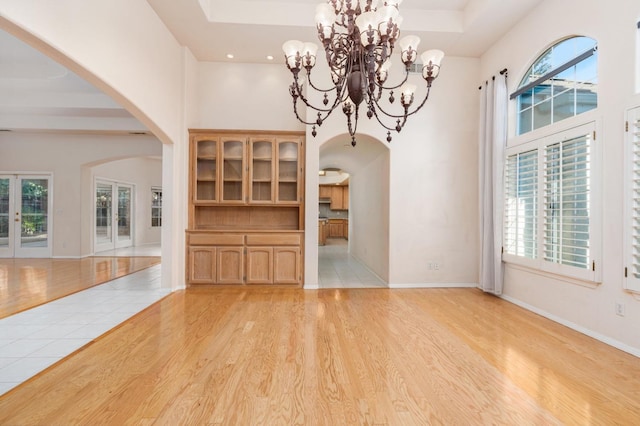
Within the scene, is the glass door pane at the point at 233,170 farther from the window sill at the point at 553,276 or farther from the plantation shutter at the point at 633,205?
the plantation shutter at the point at 633,205

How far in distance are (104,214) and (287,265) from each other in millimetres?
7043

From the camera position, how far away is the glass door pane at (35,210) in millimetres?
7461

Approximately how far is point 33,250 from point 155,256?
297cm

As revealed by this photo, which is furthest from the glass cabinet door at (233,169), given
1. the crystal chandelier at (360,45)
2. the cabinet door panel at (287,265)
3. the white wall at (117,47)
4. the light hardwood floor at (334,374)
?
the crystal chandelier at (360,45)

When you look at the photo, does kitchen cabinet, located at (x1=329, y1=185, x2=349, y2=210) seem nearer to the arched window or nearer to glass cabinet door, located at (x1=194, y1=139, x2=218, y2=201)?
glass cabinet door, located at (x1=194, y1=139, x2=218, y2=201)

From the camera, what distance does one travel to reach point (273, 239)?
4641 mm

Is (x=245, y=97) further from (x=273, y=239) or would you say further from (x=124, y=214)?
(x=124, y=214)

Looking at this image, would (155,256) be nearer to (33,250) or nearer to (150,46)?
(33,250)

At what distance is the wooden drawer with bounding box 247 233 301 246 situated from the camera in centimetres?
463

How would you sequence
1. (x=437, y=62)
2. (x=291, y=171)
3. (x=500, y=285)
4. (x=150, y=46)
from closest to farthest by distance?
(x=437, y=62) → (x=150, y=46) → (x=500, y=285) → (x=291, y=171)

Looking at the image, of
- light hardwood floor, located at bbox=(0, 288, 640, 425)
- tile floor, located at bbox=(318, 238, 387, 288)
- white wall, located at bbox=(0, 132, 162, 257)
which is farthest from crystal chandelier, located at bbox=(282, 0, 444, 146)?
white wall, located at bbox=(0, 132, 162, 257)

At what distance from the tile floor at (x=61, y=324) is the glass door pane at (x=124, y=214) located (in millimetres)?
5346

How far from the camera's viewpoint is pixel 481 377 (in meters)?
2.18

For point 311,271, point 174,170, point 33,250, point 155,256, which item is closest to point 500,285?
point 311,271
